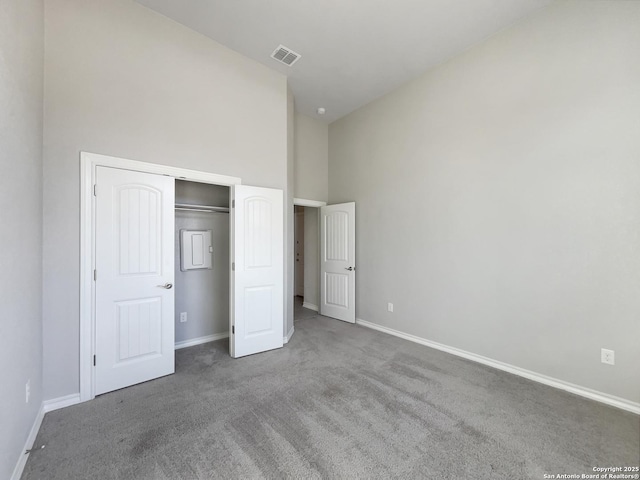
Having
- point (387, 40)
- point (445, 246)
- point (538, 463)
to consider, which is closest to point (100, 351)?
point (538, 463)

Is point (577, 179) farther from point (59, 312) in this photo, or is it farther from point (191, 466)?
point (59, 312)

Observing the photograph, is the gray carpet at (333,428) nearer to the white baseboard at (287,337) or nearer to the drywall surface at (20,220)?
the drywall surface at (20,220)

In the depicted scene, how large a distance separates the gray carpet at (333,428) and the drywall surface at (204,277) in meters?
0.72

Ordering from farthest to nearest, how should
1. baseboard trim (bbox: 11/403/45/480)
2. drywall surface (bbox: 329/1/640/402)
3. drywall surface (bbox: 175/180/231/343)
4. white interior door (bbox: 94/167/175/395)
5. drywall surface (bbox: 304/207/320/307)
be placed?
drywall surface (bbox: 304/207/320/307) → drywall surface (bbox: 175/180/231/343) → white interior door (bbox: 94/167/175/395) → drywall surface (bbox: 329/1/640/402) → baseboard trim (bbox: 11/403/45/480)

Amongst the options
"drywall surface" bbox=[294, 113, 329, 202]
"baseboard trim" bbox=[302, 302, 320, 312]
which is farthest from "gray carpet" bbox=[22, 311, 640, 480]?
"drywall surface" bbox=[294, 113, 329, 202]

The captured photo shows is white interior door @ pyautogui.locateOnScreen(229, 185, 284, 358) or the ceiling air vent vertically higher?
the ceiling air vent

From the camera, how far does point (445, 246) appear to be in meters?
3.38

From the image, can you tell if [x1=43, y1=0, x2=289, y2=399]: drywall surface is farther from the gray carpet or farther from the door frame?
the gray carpet

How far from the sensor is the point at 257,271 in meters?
3.26

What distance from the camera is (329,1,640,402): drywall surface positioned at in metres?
2.21

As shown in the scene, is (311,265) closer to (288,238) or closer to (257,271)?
(288,238)

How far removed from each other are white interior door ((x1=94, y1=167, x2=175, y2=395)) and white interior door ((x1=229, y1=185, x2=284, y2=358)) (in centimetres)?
69

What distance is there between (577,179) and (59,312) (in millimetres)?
4753

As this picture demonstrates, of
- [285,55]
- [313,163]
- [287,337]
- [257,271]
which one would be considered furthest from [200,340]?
[285,55]
